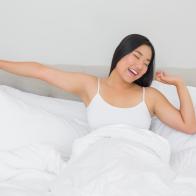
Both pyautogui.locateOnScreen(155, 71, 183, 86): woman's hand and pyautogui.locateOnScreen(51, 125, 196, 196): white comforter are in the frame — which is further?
pyautogui.locateOnScreen(155, 71, 183, 86): woman's hand

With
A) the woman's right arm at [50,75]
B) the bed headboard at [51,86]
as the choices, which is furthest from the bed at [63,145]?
the woman's right arm at [50,75]

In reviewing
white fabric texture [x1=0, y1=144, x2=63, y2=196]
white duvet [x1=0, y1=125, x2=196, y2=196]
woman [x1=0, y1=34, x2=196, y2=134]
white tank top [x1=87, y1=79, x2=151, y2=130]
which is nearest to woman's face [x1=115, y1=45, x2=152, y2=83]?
woman [x1=0, y1=34, x2=196, y2=134]

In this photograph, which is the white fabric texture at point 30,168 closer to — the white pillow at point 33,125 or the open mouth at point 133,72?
the white pillow at point 33,125

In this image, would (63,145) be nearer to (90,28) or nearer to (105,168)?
(105,168)

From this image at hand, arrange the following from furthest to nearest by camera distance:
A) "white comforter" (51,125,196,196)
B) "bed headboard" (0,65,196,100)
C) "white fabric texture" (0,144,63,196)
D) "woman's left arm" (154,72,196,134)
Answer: "bed headboard" (0,65,196,100) < "woman's left arm" (154,72,196,134) < "white fabric texture" (0,144,63,196) < "white comforter" (51,125,196,196)

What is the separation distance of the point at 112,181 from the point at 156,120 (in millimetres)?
577

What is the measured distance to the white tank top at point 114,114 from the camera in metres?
1.61

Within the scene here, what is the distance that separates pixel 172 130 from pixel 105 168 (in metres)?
0.48

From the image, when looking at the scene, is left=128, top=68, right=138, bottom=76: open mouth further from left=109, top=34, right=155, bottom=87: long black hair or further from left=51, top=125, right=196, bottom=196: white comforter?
left=51, top=125, right=196, bottom=196: white comforter

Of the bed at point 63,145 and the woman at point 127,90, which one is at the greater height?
the woman at point 127,90

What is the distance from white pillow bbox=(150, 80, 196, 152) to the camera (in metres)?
1.61

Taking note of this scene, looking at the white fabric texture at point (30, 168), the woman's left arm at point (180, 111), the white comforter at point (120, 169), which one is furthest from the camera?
the woman's left arm at point (180, 111)

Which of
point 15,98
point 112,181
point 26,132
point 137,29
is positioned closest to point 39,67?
point 15,98

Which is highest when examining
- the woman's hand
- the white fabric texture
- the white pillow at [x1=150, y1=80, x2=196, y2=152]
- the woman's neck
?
the woman's hand
